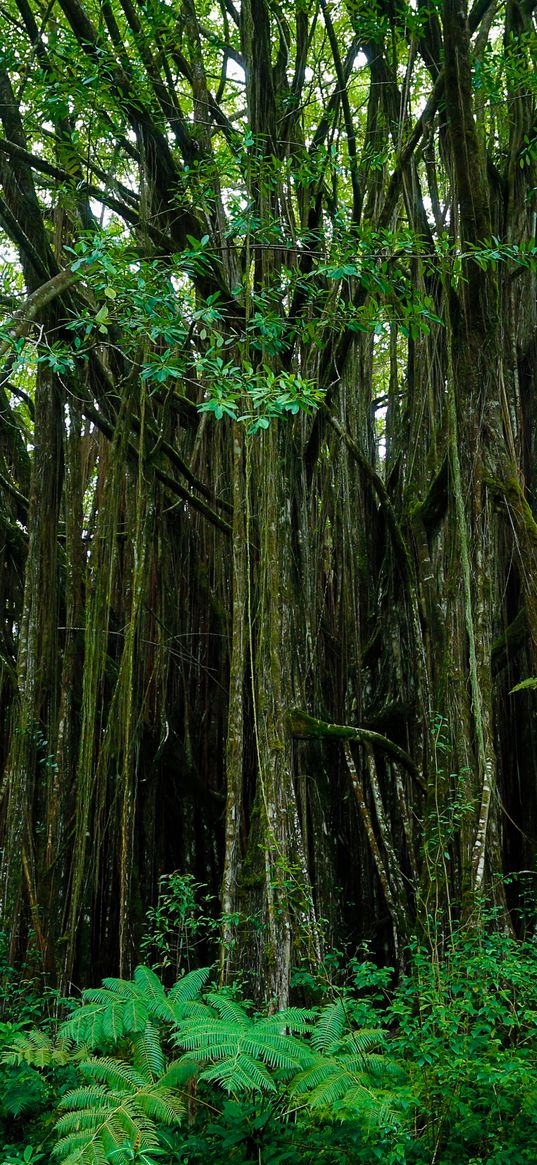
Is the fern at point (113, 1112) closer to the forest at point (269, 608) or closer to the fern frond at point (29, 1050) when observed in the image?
the forest at point (269, 608)

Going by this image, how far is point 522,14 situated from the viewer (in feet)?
17.7

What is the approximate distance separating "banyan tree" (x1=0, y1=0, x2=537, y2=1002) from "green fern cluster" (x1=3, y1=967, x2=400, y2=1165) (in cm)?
66

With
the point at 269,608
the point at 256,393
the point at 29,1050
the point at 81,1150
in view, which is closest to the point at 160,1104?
the point at 81,1150

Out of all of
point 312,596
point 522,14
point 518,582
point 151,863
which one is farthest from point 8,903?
point 522,14

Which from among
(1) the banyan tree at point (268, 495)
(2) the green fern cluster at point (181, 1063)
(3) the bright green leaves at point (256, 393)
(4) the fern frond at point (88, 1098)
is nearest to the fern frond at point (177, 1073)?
(2) the green fern cluster at point (181, 1063)

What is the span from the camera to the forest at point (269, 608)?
287cm

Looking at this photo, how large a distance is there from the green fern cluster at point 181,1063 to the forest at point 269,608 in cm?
1

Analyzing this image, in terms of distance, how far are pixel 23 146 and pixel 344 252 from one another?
1.91m

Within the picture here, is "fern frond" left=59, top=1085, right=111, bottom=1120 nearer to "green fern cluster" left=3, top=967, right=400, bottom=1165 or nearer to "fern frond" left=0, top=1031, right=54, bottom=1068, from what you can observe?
"green fern cluster" left=3, top=967, right=400, bottom=1165

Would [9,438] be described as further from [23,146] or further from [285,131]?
[285,131]

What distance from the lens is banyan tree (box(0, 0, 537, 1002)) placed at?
12.6 ft

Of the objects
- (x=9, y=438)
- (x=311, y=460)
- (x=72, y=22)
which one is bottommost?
(x=311, y=460)

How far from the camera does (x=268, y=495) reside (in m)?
4.21

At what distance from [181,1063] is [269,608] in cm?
185
